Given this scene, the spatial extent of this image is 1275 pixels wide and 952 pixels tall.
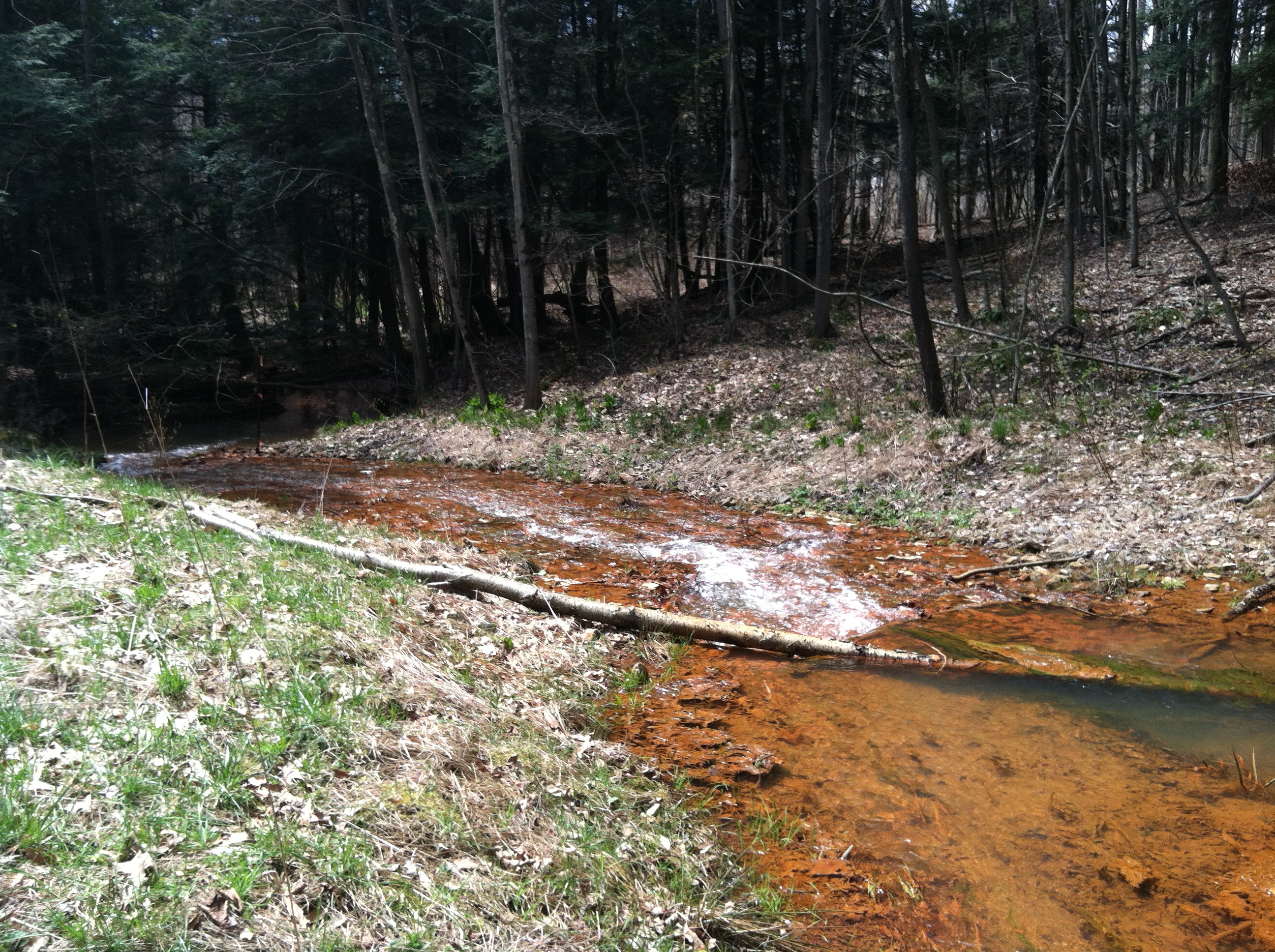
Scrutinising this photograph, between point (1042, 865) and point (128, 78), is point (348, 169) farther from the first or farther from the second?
point (1042, 865)

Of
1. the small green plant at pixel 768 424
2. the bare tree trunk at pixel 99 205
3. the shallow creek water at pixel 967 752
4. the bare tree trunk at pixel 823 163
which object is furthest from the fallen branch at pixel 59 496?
the bare tree trunk at pixel 99 205

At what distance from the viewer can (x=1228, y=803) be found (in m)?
4.19

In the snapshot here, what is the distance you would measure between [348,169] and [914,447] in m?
18.0

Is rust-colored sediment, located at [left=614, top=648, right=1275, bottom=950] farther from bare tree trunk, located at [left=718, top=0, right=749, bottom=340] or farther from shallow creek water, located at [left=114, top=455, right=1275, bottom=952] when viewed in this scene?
bare tree trunk, located at [left=718, top=0, right=749, bottom=340]

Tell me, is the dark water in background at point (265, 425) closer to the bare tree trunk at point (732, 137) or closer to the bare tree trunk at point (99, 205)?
the bare tree trunk at point (99, 205)

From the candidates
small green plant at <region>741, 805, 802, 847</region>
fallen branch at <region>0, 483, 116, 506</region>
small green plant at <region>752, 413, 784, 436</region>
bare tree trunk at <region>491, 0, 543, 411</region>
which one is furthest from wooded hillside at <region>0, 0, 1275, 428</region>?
small green plant at <region>741, 805, 802, 847</region>

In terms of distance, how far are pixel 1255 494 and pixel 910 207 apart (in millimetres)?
5570

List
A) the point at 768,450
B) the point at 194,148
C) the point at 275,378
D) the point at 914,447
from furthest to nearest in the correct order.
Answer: the point at 275,378 < the point at 194,148 < the point at 768,450 < the point at 914,447

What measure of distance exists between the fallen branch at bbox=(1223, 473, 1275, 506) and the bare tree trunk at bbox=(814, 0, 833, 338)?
8121 millimetres

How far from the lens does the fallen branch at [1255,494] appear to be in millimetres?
8039

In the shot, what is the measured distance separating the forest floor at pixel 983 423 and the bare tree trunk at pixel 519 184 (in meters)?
0.77

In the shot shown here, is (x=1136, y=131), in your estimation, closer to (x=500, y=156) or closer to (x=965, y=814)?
(x=500, y=156)

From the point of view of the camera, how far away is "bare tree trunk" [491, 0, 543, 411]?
49.9 ft

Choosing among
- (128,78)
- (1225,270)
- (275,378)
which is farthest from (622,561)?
(128,78)
